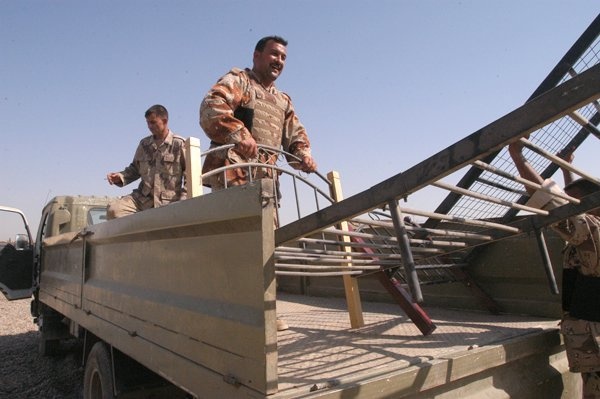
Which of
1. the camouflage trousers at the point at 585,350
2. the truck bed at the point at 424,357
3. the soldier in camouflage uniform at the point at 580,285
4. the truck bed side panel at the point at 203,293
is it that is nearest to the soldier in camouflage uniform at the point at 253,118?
the truck bed side panel at the point at 203,293

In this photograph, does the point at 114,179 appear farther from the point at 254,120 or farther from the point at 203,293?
the point at 203,293

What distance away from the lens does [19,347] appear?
600 centimetres

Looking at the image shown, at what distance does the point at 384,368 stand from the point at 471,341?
60 centimetres

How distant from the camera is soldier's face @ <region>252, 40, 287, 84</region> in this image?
9.27ft

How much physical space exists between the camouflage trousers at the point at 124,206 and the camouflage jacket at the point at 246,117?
1.55 m

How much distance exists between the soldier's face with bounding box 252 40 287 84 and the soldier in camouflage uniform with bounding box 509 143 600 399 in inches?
62.9

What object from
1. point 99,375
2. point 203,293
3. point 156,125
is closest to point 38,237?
point 156,125

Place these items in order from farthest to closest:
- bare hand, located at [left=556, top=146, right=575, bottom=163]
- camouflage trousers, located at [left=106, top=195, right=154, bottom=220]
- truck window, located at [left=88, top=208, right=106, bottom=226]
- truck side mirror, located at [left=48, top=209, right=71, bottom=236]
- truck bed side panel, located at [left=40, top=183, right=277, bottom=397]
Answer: truck window, located at [left=88, top=208, right=106, bottom=226] → truck side mirror, located at [left=48, top=209, right=71, bottom=236] → camouflage trousers, located at [left=106, top=195, right=154, bottom=220] → bare hand, located at [left=556, top=146, right=575, bottom=163] → truck bed side panel, located at [left=40, top=183, right=277, bottom=397]

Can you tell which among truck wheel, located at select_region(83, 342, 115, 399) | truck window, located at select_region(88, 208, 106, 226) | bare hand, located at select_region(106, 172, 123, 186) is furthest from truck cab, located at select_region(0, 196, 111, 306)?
truck wheel, located at select_region(83, 342, 115, 399)

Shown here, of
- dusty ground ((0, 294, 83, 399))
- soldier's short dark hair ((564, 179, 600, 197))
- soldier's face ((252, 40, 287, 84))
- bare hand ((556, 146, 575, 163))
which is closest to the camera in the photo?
soldier's short dark hair ((564, 179, 600, 197))

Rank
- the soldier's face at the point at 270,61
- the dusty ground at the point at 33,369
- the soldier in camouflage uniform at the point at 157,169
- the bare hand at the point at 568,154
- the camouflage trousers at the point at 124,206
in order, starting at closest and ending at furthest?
the bare hand at the point at 568,154 < the soldier's face at the point at 270,61 < the camouflage trousers at the point at 124,206 < the soldier in camouflage uniform at the point at 157,169 < the dusty ground at the point at 33,369

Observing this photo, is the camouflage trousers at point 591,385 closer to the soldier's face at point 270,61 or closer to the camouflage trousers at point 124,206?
the soldier's face at point 270,61

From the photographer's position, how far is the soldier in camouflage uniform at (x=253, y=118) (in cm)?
239

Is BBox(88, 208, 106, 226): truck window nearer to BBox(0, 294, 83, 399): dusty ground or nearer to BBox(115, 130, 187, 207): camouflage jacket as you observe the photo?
BBox(115, 130, 187, 207): camouflage jacket
